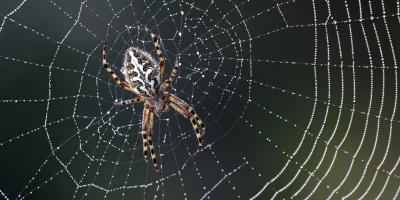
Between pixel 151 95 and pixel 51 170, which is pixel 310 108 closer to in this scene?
pixel 51 170

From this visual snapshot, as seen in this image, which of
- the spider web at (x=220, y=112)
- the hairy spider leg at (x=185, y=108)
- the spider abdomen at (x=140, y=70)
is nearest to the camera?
the spider abdomen at (x=140, y=70)

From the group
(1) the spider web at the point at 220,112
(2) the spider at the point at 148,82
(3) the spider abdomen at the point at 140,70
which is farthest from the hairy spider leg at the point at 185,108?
(1) the spider web at the point at 220,112

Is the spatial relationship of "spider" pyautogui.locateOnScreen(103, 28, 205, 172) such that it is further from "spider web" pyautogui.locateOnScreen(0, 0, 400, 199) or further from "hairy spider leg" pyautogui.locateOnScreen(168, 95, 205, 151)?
"spider web" pyautogui.locateOnScreen(0, 0, 400, 199)

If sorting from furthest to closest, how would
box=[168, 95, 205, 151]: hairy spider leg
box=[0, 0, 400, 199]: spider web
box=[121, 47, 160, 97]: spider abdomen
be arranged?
box=[0, 0, 400, 199]: spider web → box=[168, 95, 205, 151]: hairy spider leg → box=[121, 47, 160, 97]: spider abdomen

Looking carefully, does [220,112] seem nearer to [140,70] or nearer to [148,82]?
[148,82]

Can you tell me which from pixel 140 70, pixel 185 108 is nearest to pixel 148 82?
pixel 140 70

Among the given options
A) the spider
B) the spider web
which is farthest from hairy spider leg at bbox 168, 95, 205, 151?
the spider web

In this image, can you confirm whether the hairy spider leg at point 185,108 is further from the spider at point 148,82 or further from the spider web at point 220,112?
the spider web at point 220,112

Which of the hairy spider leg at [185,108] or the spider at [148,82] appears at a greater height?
the spider at [148,82]
